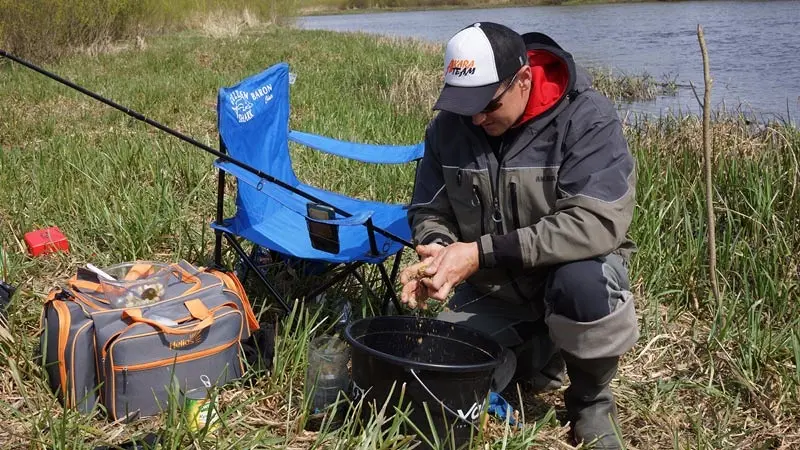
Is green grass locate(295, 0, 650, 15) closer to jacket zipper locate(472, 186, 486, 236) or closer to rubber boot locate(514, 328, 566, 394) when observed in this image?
rubber boot locate(514, 328, 566, 394)

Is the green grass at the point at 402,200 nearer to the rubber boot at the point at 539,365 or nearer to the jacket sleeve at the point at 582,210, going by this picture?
the rubber boot at the point at 539,365

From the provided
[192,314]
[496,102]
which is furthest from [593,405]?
[192,314]

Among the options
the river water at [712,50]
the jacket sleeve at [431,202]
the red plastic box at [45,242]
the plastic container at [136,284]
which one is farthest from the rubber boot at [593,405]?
the river water at [712,50]

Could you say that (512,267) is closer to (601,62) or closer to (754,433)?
(754,433)

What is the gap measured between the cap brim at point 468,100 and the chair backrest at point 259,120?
3.32 feet

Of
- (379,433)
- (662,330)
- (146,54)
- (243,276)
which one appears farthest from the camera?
(146,54)

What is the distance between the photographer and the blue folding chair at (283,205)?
2430 mm

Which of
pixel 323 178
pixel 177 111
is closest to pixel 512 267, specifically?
pixel 323 178

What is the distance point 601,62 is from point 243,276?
1128 centimetres

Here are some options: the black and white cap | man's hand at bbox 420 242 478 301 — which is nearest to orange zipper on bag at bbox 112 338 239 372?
man's hand at bbox 420 242 478 301

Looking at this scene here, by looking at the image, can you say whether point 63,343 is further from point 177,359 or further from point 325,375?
point 325,375

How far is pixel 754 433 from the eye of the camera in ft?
7.07

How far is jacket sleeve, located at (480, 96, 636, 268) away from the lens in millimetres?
1903

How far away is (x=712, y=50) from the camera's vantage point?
12.6 metres
